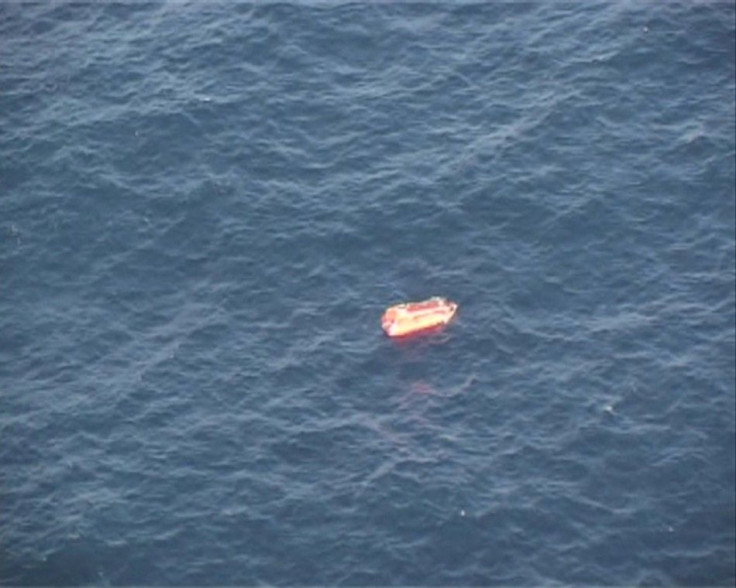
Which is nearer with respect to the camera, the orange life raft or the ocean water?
the ocean water

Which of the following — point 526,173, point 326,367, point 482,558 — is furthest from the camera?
point 526,173

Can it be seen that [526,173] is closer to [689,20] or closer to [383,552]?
[689,20]

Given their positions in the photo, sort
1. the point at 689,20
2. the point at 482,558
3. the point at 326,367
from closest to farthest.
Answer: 1. the point at 482,558
2. the point at 326,367
3. the point at 689,20

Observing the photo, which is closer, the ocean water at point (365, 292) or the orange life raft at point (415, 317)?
the ocean water at point (365, 292)

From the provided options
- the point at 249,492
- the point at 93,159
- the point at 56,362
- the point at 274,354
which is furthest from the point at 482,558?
the point at 93,159
